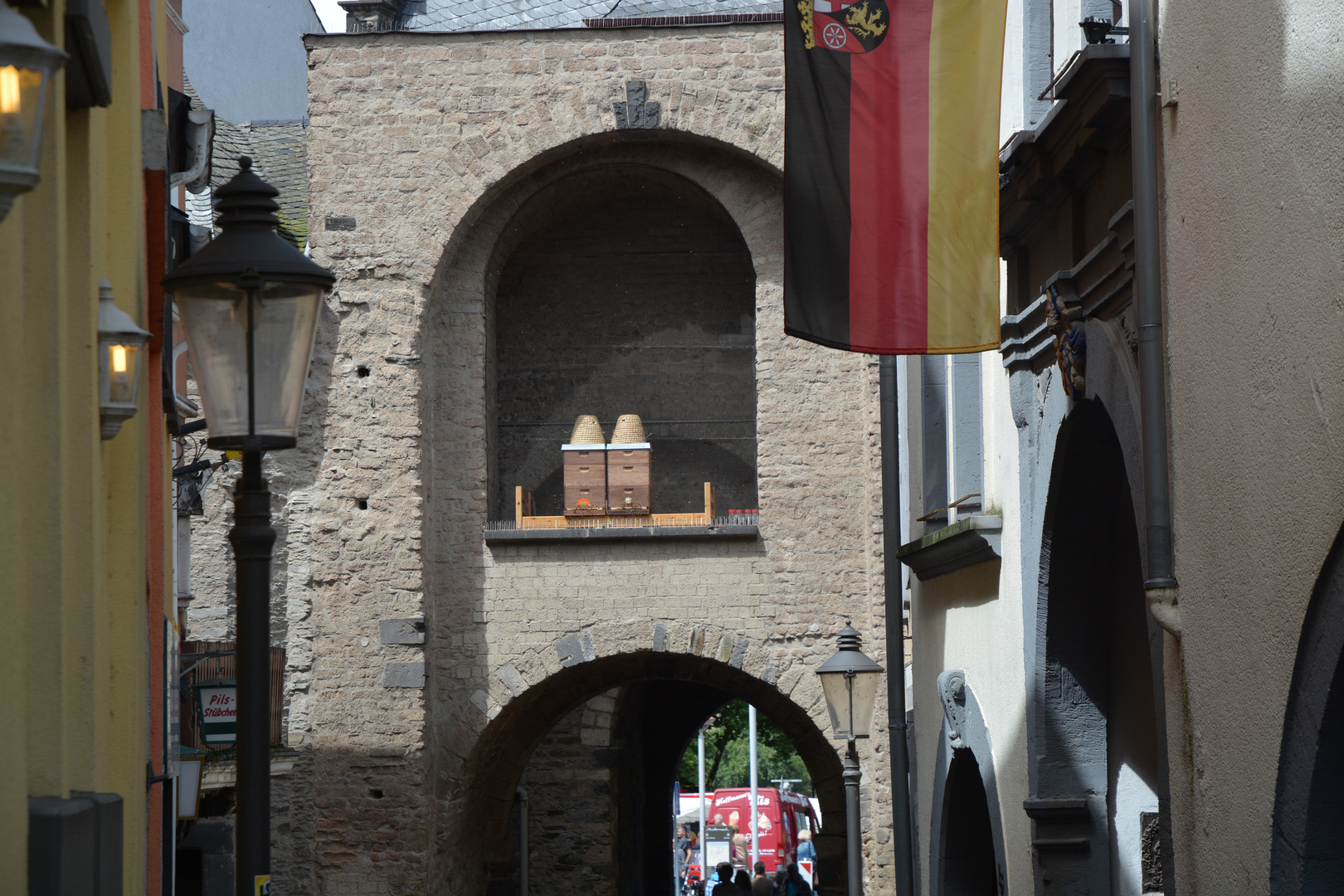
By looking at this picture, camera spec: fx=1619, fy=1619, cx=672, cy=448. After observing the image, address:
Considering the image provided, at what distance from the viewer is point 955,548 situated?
8.59 m

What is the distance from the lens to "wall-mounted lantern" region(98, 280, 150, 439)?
15.0ft

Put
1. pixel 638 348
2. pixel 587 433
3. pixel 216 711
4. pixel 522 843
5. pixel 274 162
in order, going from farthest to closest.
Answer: pixel 274 162
pixel 522 843
pixel 638 348
pixel 587 433
pixel 216 711

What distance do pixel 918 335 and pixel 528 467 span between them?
11.5 m

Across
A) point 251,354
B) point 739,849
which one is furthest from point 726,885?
point 739,849

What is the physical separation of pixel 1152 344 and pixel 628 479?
10.6m

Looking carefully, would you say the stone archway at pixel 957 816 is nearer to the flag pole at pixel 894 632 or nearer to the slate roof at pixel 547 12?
the flag pole at pixel 894 632

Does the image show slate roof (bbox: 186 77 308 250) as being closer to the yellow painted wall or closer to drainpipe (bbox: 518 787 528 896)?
drainpipe (bbox: 518 787 528 896)

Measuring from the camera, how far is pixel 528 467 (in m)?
17.5

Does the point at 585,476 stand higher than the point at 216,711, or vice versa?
the point at 585,476

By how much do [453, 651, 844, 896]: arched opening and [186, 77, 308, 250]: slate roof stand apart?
565 centimetres

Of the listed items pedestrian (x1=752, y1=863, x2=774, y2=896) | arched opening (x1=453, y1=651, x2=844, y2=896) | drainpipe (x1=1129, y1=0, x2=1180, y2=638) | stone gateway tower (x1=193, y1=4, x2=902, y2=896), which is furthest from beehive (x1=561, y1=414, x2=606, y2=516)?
drainpipe (x1=1129, y1=0, x2=1180, y2=638)

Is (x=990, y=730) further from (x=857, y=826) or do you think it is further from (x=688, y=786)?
(x=688, y=786)

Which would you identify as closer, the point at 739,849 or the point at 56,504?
the point at 56,504

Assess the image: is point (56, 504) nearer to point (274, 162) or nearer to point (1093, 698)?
point (1093, 698)
